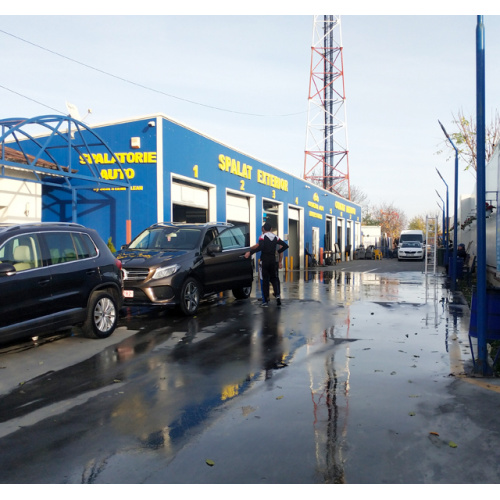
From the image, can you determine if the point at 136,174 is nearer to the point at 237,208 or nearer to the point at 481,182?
the point at 237,208

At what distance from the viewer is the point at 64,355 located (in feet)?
24.0

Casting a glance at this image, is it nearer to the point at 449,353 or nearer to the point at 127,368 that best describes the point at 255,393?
the point at 127,368

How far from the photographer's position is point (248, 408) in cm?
500

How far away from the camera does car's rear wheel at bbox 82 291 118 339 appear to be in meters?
8.17

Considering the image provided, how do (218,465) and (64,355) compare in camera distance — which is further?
(64,355)

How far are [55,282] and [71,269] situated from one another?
417mm

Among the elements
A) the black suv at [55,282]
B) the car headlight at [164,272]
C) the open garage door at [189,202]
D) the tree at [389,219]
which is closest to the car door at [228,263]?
the car headlight at [164,272]

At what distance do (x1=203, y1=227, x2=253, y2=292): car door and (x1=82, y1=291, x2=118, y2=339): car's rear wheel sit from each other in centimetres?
311

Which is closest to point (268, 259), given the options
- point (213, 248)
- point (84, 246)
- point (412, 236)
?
point (213, 248)

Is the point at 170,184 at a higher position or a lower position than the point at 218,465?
higher

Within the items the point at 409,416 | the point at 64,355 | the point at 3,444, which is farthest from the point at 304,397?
the point at 64,355

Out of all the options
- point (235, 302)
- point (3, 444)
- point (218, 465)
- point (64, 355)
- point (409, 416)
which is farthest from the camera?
point (235, 302)

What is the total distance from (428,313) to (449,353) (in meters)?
4.31
